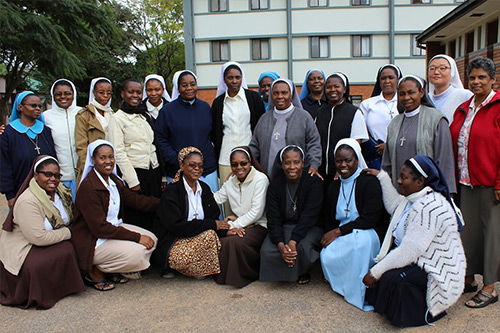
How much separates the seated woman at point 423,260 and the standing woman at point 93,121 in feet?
11.4

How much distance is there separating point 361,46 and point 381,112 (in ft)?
66.3

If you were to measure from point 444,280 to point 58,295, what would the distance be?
3.54m

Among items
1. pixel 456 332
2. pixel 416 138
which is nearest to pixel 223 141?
pixel 416 138

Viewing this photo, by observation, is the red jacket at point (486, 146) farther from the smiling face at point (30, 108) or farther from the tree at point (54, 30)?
the tree at point (54, 30)

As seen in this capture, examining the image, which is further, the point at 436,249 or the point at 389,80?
the point at 389,80

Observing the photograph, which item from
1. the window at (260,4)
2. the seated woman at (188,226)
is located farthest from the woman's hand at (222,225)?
the window at (260,4)

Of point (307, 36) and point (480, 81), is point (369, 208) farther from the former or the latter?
point (307, 36)

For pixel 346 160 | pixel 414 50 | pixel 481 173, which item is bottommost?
pixel 481 173

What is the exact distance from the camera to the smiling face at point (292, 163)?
436 cm

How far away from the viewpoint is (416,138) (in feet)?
13.0

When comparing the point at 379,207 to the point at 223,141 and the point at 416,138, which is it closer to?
the point at 416,138

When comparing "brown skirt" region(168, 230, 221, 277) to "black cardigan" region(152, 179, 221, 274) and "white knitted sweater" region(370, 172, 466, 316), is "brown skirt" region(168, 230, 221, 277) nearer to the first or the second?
"black cardigan" region(152, 179, 221, 274)

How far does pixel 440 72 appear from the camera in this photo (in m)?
4.39

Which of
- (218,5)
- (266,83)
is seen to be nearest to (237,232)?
(266,83)
